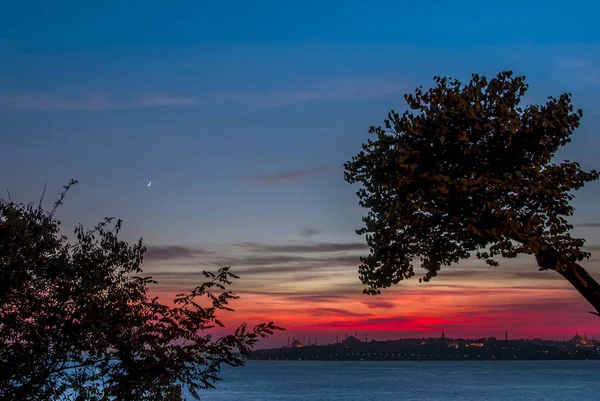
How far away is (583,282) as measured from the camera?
18.1m

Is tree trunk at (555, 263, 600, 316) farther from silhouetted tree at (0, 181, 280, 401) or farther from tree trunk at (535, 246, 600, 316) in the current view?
silhouetted tree at (0, 181, 280, 401)

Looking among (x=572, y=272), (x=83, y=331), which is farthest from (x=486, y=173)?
(x=83, y=331)

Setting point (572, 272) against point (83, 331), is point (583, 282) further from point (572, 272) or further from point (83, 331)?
point (83, 331)

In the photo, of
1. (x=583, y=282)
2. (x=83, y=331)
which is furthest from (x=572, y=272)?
(x=83, y=331)

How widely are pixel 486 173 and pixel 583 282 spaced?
356 centimetres

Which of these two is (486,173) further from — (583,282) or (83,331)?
(83,331)

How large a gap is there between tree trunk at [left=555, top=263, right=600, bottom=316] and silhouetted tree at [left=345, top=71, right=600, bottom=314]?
0.02 metres

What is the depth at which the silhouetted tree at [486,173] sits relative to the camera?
1783 cm

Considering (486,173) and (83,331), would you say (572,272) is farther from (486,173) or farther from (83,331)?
(83,331)

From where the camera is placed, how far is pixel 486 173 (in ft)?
58.9

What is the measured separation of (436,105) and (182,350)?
9.51 meters

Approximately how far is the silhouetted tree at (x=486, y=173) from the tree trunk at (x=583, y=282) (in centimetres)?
2

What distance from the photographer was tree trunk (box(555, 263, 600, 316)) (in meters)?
17.9

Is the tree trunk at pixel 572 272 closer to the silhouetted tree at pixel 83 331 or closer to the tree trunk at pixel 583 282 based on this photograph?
the tree trunk at pixel 583 282
